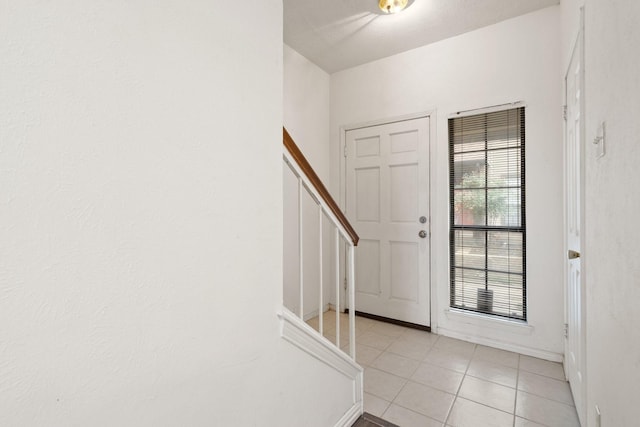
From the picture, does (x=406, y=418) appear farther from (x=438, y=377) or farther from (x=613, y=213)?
(x=613, y=213)

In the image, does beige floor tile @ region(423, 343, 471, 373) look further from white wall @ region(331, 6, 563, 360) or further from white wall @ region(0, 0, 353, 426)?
white wall @ region(0, 0, 353, 426)

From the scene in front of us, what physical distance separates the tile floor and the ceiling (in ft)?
8.73

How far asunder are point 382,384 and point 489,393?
656 millimetres

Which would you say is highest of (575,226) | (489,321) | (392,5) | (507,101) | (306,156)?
(392,5)

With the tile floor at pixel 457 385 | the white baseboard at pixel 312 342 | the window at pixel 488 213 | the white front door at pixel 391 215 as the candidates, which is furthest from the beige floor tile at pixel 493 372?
the white baseboard at pixel 312 342

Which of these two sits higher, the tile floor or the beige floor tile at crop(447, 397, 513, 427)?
the tile floor

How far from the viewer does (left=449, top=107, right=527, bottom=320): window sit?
2.44m

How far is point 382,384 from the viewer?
201cm

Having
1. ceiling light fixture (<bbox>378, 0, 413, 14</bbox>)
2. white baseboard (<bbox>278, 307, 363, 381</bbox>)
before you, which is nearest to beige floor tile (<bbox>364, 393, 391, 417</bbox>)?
white baseboard (<bbox>278, 307, 363, 381</bbox>)

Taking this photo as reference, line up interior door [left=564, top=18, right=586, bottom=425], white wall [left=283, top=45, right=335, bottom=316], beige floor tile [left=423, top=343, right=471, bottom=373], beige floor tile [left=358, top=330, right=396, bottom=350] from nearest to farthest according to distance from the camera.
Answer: interior door [left=564, top=18, right=586, bottom=425]
beige floor tile [left=423, top=343, right=471, bottom=373]
beige floor tile [left=358, top=330, right=396, bottom=350]
white wall [left=283, top=45, right=335, bottom=316]

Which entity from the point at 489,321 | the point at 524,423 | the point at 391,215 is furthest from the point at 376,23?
the point at 524,423

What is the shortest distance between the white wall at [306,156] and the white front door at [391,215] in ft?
1.10

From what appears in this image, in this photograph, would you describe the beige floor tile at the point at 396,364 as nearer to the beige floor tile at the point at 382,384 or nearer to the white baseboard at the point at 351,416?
the beige floor tile at the point at 382,384

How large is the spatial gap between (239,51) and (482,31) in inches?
94.7
